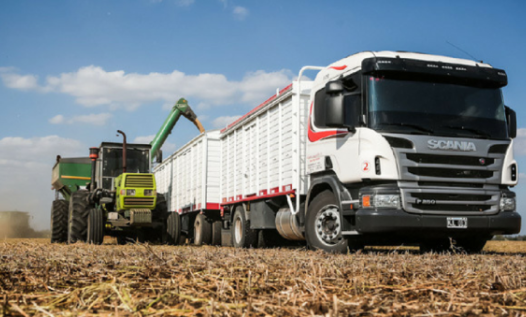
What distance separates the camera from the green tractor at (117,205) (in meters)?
16.0

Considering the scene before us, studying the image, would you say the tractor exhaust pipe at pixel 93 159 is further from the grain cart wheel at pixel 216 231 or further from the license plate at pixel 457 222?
the license plate at pixel 457 222

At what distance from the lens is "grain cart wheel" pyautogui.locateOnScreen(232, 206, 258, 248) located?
14.2m

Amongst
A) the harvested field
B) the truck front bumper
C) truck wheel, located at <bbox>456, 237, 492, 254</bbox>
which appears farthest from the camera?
truck wheel, located at <bbox>456, 237, 492, 254</bbox>

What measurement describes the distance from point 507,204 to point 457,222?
1056 millimetres

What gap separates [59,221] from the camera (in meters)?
18.0

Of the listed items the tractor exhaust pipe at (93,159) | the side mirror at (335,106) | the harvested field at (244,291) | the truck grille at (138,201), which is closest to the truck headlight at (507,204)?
the side mirror at (335,106)

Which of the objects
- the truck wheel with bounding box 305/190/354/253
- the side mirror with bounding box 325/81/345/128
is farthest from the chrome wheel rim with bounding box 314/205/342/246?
the side mirror with bounding box 325/81/345/128

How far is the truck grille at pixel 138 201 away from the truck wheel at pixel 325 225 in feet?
23.9

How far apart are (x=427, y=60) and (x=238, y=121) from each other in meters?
6.86

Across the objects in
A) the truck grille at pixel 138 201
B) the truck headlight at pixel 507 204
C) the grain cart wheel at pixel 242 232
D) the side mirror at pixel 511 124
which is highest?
the side mirror at pixel 511 124

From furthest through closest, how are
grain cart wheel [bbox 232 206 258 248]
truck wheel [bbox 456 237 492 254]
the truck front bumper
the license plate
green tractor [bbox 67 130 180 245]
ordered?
green tractor [bbox 67 130 180 245] < grain cart wheel [bbox 232 206 258 248] < truck wheel [bbox 456 237 492 254] < the license plate < the truck front bumper

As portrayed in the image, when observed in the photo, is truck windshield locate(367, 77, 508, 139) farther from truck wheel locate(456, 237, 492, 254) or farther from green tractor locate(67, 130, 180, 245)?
green tractor locate(67, 130, 180, 245)

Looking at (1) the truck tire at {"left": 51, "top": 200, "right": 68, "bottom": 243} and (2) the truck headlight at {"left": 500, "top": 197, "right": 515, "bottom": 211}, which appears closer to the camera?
(2) the truck headlight at {"left": 500, "top": 197, "right": 515, "bottom": 211}

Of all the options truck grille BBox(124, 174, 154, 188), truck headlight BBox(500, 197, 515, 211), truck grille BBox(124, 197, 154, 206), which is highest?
truck grille BBox(124, 174, 154, 188)
